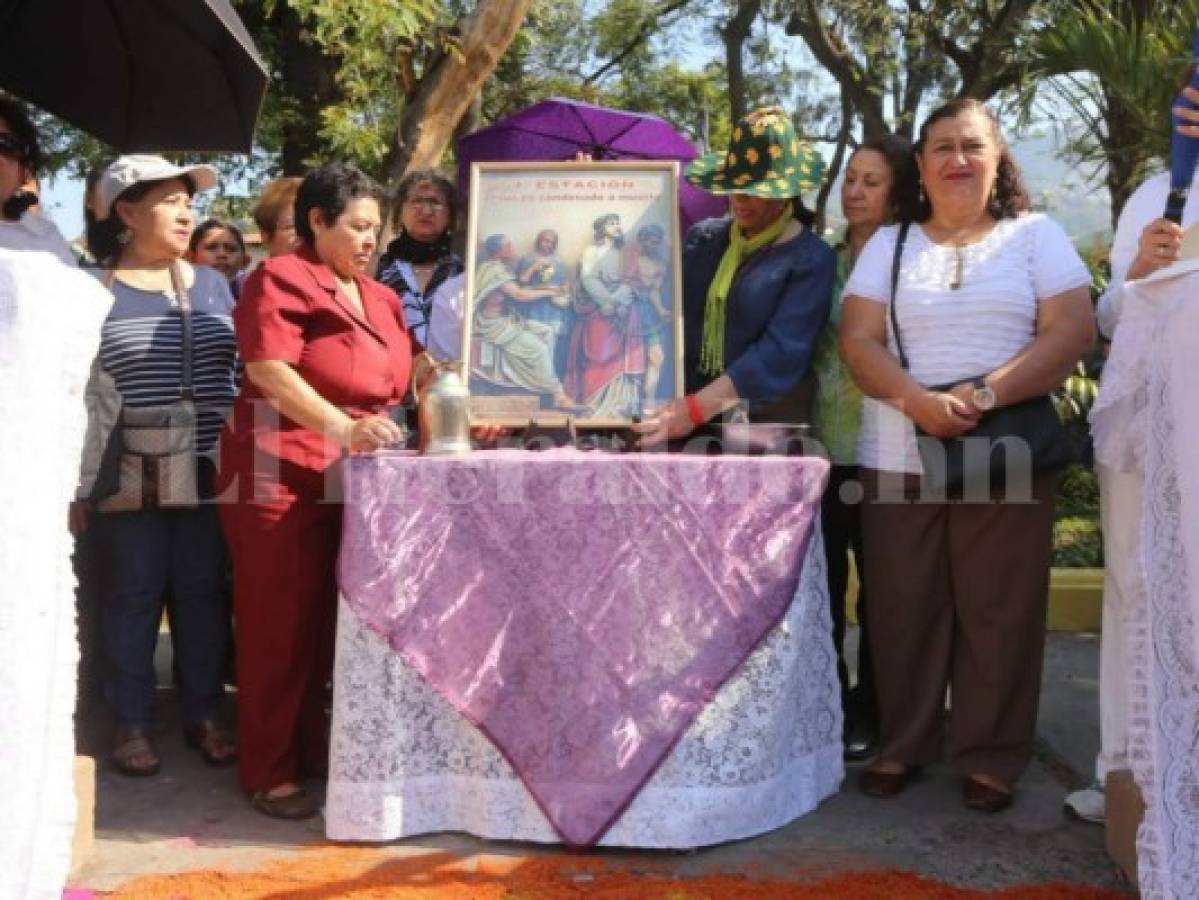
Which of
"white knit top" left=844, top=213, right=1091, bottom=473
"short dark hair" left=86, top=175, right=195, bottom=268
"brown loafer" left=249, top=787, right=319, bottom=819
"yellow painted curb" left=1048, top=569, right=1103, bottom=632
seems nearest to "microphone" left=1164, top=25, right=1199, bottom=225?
"white knit top" left=844, top=213, right=1091, bottom=473

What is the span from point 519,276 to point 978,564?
5.26 ft

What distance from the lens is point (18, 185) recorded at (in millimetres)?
3949

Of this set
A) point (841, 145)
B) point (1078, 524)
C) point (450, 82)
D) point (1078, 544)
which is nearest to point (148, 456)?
point (450, 82)

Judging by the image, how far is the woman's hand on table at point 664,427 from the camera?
12.6 feet

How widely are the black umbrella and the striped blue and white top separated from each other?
517mm

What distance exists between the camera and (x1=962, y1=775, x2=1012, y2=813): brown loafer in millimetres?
3725

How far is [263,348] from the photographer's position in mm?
3584

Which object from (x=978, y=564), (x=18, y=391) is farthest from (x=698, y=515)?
(x=18, y=391)

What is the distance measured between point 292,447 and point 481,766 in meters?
1.03

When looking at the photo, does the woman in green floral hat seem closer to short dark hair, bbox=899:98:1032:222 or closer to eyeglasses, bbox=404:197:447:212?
short dark hair, bbox=899:98:1032:222

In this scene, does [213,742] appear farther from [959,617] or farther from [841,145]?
[841,145]

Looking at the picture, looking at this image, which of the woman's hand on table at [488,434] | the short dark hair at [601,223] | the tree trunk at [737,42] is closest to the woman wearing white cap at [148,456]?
the woman's hand on table at [488,434]

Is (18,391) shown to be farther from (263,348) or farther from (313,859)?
(313,859)

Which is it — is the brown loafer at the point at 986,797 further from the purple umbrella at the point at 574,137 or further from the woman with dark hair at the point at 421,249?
the purple umbrella at the point at 574,137
